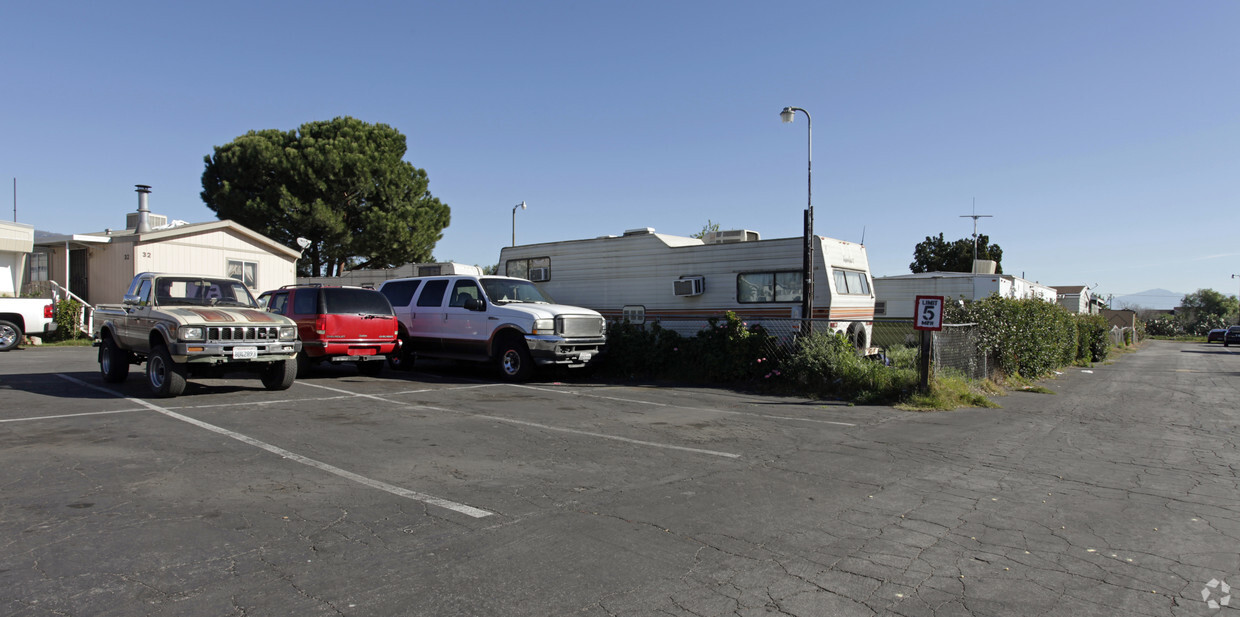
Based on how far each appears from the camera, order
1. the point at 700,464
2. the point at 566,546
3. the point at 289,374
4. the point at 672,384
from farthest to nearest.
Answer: the point at 672,384, the point at 289,374, the point at 700,464, the point at 566,546

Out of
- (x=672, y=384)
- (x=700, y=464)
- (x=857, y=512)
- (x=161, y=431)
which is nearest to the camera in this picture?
(x=857, y=512)

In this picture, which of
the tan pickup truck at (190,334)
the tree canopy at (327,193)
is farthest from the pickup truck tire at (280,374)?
the tree canopy at (327,193)

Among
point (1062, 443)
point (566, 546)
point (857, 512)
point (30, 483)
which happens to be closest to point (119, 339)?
point (30, 483)

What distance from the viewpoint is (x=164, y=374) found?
31.9ft

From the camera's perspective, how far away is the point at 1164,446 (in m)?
8.05

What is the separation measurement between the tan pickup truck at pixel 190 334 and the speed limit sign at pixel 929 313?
9.34 m

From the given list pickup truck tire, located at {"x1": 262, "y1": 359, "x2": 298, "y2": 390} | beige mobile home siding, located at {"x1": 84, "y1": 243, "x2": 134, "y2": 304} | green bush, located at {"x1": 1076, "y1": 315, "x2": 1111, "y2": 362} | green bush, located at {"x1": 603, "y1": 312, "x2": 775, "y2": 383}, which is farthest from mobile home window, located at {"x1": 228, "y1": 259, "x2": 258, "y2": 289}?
green bush, located at {"x1": 1076, "y1": 315, "x2": 1111, "y2": 362}

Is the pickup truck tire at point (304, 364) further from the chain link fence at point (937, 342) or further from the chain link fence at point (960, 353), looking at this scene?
the chain link fence at point (960, 353)

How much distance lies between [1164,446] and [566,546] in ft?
24.2

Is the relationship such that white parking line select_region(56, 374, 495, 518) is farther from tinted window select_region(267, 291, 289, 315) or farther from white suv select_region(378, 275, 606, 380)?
white suv select_region(378, 275, 606, 380)

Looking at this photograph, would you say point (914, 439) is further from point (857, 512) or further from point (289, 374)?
point (289, 374)

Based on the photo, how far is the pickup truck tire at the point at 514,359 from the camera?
12.8m

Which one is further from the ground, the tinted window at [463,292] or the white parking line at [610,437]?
the tinted window at [463,292]

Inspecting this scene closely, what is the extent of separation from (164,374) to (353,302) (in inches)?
137
